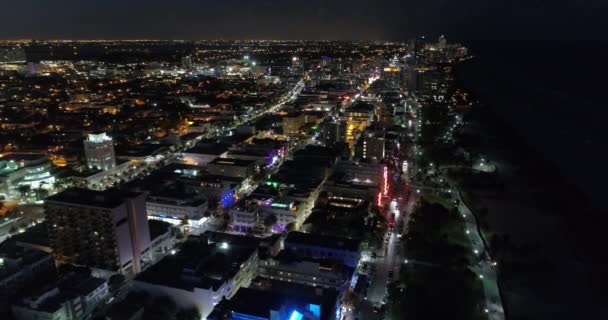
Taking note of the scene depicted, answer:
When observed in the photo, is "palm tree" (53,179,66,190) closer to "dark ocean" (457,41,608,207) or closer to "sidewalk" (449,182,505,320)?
"sidewalk" (449,182,505,320)

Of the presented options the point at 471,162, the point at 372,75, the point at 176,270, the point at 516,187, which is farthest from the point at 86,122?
the point at 372,75

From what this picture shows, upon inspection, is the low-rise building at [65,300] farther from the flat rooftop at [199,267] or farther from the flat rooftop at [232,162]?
the flat rooftop at [232,162]

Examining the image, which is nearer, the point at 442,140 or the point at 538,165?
the point at 538,165

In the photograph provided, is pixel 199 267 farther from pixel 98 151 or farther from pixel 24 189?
pixel 98 151

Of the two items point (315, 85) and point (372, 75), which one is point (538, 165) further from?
point (372, 75)

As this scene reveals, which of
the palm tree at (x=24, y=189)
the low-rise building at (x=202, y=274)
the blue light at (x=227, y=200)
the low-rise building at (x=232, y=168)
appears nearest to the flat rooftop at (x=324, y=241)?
the low-rise building at (x=202, y=274)

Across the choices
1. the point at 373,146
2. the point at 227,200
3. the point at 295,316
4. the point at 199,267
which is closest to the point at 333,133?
the point at 373,146

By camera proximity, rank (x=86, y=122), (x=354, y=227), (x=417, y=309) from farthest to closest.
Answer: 1. (x=86, y=122)
2. (x=354, y=227)
3. (x=417, y=309)
